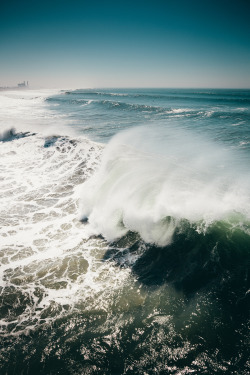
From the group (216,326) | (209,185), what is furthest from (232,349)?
(209,185)

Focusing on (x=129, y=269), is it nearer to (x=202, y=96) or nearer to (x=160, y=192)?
(x=160, y=192)

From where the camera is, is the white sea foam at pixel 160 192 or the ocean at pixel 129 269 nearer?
the ocean at pixel 129 269

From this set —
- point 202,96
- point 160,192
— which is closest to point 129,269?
point 160,192

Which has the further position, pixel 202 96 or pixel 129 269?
pixel 202 96

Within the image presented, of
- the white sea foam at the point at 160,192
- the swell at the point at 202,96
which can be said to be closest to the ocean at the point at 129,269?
the white sea foam at the point at 160,192

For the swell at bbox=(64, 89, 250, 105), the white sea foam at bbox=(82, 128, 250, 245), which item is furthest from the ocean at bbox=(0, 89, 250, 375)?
the swell at bbox=(64, 89, 250, 105)

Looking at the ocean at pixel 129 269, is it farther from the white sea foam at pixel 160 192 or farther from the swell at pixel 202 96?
the swell at pixel 202 96
